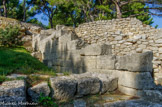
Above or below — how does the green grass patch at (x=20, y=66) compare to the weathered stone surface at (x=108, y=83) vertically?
above

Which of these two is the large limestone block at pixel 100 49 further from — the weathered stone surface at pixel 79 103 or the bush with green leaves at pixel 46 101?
the bush with green leaves at pixel 46 101

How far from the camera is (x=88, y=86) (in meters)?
3.18

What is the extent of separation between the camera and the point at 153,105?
2588 mm

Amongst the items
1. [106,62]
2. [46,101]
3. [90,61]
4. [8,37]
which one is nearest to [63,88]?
[46,101]

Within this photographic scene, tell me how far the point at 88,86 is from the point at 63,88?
2.19 feet

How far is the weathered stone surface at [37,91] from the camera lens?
8.55 ft

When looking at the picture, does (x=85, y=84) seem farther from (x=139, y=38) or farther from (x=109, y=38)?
(x=109, y=38)

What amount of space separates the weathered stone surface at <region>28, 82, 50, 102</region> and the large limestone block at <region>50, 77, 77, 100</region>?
0.17 m

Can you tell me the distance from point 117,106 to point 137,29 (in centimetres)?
794

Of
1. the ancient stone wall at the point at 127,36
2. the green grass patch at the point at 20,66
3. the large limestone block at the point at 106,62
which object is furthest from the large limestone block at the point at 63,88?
the ancient stone wall at the point at 127,36

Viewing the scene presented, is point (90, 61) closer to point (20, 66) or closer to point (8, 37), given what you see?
point (20, 66)

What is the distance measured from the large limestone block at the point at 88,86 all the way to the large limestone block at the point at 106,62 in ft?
2.63

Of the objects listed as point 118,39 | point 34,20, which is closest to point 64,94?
point 118,39

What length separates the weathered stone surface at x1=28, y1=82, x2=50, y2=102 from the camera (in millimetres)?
2607
